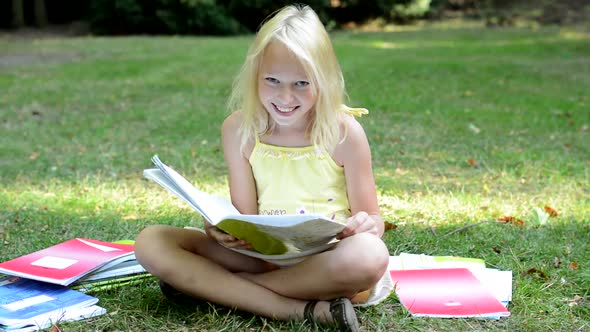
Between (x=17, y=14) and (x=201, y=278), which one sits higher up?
(x=201, y=278)

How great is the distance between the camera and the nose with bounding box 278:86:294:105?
2.31 metres

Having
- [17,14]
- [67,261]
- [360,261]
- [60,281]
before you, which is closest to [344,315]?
[360,261]

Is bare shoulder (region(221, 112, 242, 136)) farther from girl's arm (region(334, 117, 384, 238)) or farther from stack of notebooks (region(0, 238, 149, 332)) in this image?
stack of notebooks (region(0, 238, 149, 332))

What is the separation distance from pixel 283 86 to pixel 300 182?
0.32 meters

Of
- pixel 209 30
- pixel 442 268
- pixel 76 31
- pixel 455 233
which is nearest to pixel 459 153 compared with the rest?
pixel 455 233

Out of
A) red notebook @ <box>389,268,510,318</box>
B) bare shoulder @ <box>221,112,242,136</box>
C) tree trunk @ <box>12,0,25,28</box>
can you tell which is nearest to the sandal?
red notebook @ <box>389,268,510,318</box>

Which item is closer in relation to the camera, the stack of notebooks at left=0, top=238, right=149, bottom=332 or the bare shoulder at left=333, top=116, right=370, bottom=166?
the stack of notebooks at left=0, top=238, right=149, bottom=332

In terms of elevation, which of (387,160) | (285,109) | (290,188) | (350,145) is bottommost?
(387,160)

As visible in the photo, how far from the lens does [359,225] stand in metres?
2.23

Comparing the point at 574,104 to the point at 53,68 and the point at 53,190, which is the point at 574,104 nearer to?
the point at 53,190

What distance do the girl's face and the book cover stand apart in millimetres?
801

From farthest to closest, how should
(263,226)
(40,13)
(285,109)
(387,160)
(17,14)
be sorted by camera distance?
(40,13)
(17,14)
(387,160)
(285,109)
(263,226)

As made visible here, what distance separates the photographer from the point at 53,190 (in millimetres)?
3969

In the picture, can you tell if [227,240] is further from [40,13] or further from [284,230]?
[40,13]
